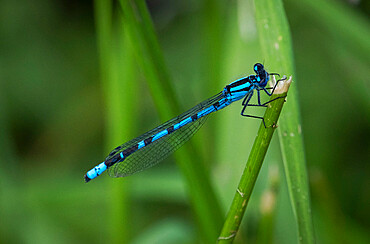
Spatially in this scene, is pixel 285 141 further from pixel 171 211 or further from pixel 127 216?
pixel 171 211

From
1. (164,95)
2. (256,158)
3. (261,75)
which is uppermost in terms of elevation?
(261,75)

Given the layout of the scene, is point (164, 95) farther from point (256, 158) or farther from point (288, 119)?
point (256, 158)

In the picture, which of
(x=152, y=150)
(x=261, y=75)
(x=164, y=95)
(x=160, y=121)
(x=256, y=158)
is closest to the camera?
(x=256, y=158)

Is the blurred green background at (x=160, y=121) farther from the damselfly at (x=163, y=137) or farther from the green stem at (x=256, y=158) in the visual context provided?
the green stem at (x=256, y=158)

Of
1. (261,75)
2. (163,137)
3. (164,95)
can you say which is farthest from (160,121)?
(164,95)

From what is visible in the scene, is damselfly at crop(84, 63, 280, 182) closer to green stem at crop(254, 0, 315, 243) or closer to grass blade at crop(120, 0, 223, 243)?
grass blade at crop(120, 0, 223, 243)

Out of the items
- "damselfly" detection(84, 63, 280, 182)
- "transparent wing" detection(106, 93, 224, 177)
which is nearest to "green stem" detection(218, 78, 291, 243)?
"transparent wing" detection(106, 93, 224, 177)

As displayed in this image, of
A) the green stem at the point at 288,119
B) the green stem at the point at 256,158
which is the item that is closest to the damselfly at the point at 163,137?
the green stem at the point at 288,119
